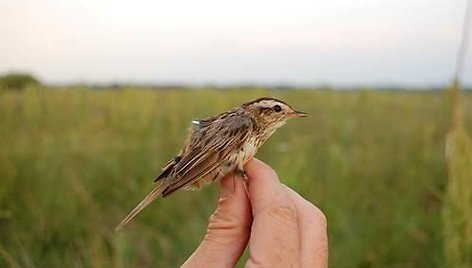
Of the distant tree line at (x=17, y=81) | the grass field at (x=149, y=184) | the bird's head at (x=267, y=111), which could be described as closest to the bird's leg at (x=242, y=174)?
the bird's head at (x=267, y=111)

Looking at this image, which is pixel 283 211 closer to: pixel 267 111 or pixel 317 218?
pixel 317 218

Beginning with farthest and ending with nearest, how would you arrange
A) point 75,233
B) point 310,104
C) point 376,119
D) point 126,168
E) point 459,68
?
point 310,104, point 376,119, point 126,168, point 75,233, point 459,68

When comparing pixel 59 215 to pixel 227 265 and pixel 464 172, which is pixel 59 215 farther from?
pixel 227 265

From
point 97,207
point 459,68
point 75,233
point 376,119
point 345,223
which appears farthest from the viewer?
point 376,119

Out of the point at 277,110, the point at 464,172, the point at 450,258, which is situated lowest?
the point at 450,258

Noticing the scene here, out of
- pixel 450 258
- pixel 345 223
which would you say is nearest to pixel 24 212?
pixel 345 223

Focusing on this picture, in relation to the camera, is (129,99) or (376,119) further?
(376,119)
